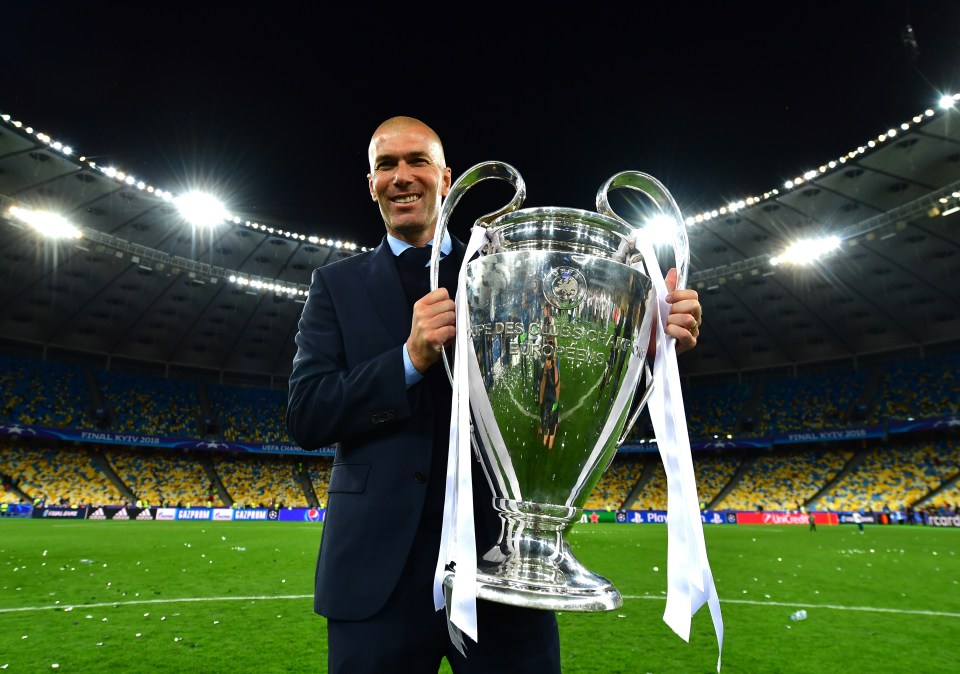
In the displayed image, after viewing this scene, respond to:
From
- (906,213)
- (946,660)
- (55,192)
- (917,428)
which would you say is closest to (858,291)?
(917,428)

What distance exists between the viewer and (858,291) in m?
27.7

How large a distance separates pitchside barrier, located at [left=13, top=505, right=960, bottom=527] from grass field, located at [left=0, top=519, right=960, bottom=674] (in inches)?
669

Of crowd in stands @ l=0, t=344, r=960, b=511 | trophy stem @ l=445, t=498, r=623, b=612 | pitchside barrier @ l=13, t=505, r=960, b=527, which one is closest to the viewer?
trophy stem @ l=445, t=498, r=623, b=612

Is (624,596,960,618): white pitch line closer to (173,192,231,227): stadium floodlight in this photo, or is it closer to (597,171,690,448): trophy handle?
(597,171,690,448): trophy handle

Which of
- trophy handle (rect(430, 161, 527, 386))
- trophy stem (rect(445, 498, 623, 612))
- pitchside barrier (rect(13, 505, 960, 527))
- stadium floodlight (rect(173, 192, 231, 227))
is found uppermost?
stadium floodlight (rect(173, 192, 231, 227))

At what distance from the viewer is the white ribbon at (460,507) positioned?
2.73ft

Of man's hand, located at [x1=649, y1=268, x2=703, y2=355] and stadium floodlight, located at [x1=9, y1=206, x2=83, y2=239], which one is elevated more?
stadium floodlight, located at [x1=9, y1=206, x2=83, y2=239]

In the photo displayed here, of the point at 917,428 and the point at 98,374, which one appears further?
the point at 98,374

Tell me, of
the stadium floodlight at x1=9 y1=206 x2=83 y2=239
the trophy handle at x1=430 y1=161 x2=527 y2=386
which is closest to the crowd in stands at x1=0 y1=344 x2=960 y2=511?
the stadium floodlight at x1=9 y1=206 x2=83 y2=239

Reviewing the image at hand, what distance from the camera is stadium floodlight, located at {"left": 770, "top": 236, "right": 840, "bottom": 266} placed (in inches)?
872

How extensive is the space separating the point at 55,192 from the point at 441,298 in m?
26.5

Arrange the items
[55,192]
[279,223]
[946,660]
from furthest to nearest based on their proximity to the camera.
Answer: [279,223]
[55,192]
[946,660]

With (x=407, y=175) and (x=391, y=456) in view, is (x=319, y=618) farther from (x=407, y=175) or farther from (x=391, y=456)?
(x=407, y=175)

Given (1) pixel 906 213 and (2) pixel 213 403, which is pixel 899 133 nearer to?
(1) pixel 906 213
